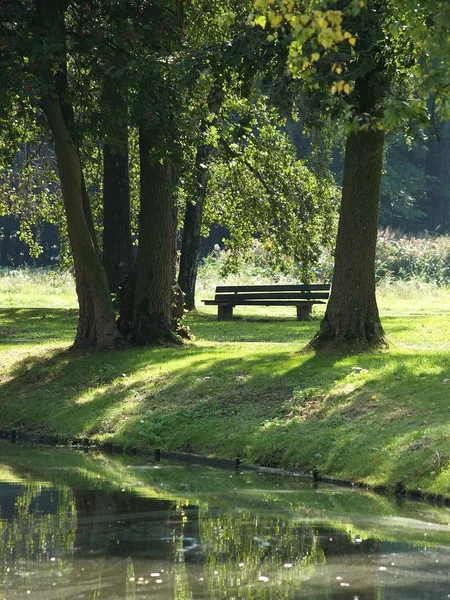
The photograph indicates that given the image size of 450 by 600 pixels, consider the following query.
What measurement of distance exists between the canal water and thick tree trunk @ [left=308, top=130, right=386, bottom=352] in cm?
506

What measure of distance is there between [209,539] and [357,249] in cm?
941

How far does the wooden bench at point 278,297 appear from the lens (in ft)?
102

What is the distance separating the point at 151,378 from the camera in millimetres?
19922

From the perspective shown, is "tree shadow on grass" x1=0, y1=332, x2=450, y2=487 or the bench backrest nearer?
"tree shadow on grass" x1=0, y1=332, x2=450, y2=487

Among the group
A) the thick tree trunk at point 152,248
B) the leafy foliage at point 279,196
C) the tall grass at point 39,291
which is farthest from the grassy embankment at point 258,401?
the tall grass at point 39,291

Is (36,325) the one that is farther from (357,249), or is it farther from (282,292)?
(357,249)

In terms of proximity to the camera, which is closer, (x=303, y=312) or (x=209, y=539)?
(x=209, y=539)

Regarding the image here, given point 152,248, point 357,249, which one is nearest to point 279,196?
point 152,248

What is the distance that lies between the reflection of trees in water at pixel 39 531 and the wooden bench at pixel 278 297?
59.2 ft

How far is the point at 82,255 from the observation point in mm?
22125

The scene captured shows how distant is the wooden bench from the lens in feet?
102

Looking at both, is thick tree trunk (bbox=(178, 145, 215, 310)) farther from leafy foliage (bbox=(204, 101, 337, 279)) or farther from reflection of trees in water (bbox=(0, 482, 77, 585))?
reflection of trees in water (bbox=(0, 482, 77, 585))

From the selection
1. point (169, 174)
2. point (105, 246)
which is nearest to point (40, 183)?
point (105, 246)

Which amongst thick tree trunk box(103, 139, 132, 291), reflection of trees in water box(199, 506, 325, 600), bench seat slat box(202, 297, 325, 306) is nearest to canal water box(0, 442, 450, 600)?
reflection of trees in water box(199, 506, 325, 600)
